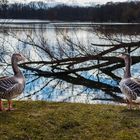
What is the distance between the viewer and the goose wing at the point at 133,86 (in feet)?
28.0

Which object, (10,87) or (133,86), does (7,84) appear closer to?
(10,87)

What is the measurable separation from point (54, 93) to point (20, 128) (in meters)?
8.98

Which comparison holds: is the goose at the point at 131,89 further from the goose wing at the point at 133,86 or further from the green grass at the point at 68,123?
the green grass at the point at 68,123

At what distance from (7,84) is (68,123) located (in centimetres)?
161

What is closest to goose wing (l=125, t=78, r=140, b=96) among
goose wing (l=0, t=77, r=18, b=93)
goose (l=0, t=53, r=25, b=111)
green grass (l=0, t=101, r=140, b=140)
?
green grass (l=0, t=101, r=140, b=140)

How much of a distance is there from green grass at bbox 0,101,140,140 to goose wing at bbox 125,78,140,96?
0.44m

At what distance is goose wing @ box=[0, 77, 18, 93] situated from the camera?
7957 millimetres

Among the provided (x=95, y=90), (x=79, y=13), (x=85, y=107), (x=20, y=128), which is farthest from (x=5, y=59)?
(x=79, y=13)

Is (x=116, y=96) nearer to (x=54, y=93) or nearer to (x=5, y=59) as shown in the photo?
(x=54, y=93)

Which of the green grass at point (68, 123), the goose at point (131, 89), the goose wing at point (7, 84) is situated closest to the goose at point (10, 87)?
the goose wing at point (7, 84)

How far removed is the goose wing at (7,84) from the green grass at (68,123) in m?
0.41

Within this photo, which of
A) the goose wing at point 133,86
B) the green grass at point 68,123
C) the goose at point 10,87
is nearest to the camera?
the green grass at point 68,123

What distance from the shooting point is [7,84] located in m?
8.09

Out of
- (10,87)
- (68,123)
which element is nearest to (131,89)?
(68,123)
